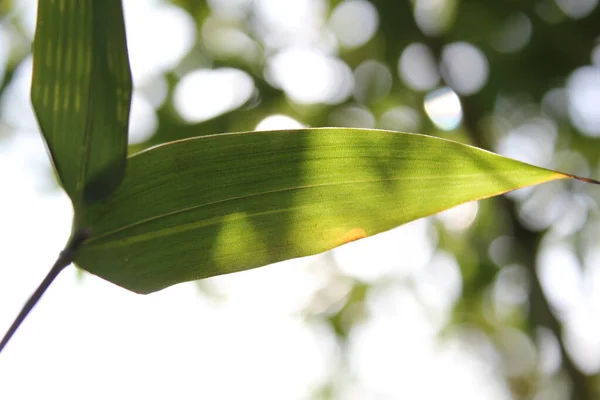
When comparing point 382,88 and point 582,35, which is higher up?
point 582,35

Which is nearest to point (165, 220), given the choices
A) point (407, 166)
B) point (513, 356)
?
point (407, 166)

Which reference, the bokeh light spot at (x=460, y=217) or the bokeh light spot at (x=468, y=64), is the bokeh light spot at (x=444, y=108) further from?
the bokeh light spot at (x=460, y=217)

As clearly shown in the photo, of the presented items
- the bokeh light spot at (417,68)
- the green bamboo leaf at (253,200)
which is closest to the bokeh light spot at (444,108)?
the bokeh light spot at (417,68)

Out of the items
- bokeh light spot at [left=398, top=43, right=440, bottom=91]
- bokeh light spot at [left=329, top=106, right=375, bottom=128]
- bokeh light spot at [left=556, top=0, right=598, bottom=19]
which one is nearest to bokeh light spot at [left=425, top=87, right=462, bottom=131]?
bokeh light spot at [left=398, top=43, right=440, bottom=91]

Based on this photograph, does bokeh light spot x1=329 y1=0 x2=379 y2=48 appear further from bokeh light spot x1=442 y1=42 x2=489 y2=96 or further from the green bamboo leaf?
the green bamboo leaf

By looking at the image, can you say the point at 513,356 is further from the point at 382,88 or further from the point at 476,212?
the point at 382,88

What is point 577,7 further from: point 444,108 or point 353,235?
point 353,235
